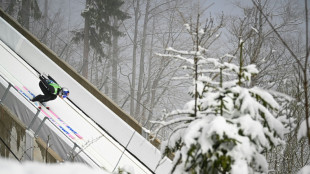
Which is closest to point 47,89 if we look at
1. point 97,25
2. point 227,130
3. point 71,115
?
point 71,115

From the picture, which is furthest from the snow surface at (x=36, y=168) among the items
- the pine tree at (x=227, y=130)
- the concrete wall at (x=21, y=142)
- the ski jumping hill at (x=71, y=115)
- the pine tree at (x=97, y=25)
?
the pine tree at (x=97, y=25)

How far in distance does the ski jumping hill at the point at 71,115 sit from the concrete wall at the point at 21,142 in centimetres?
23

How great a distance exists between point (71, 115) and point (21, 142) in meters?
2.04

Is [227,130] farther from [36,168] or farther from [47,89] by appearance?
[47,89]

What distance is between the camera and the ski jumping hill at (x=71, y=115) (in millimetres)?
7398

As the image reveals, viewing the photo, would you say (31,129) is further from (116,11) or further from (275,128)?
(116,11)

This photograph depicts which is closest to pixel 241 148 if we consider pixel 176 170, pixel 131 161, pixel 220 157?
pixel 220 157

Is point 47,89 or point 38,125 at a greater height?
point 47,89

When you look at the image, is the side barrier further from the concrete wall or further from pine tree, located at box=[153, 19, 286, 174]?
pine tree, located at box=[153, 19, 286, 174]

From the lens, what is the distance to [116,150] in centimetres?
816

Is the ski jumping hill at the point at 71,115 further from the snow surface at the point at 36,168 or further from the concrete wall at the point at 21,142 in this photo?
the snow surface at the point at 36,168

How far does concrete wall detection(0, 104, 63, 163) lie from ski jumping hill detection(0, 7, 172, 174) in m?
0.23

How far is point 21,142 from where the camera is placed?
6941 mm

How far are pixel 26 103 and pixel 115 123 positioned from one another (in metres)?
2.50
